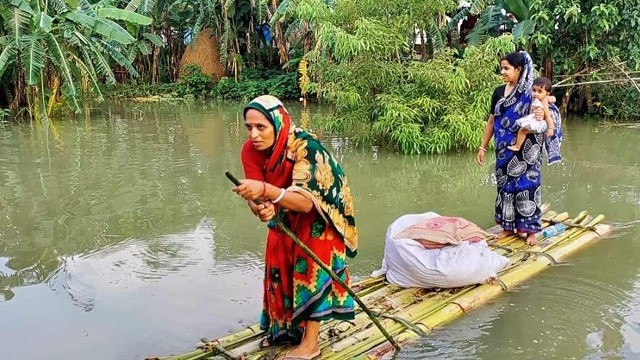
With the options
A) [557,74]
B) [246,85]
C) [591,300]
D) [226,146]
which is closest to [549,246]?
[591,300]

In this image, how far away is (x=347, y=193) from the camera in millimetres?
2809

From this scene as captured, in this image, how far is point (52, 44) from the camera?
11031 millimetres

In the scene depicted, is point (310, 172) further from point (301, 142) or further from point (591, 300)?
point (591, 300)

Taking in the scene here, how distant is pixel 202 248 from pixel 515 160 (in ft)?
8.35

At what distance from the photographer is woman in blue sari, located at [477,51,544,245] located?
14.1 feet

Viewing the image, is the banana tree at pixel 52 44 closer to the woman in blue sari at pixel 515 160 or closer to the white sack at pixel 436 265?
the woman in blue sari at pixel 515 160

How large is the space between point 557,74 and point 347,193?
10310 mm

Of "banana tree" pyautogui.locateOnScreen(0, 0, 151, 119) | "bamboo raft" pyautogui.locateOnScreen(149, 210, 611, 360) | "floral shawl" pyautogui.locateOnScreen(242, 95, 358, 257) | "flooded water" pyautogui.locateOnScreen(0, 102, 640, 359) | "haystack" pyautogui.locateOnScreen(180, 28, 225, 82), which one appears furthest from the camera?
"haystack" pyautogui.locateOnScreen(180, 28, 225, 82)

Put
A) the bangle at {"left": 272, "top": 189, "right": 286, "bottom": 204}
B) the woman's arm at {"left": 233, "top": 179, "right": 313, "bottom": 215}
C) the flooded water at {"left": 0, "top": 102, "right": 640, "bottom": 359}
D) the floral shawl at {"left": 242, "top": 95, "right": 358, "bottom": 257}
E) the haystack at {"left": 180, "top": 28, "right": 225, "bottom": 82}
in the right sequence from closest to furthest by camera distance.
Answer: the woman's arm at {"left": 233, "top": 179, "right": 313, "bottom": 215}, the bangle at {"left": 272, "top": 189, "right": 286, "bottom": 204}, the floral shawl at {"left": 242, "top": 95, "right": 358, "bottom": 257}, the flooded water at {"left": 0, "top": 102, "right": 640, "bottom": 359}, the haystack at {"left": 180, "top": 28, "right": 225, "bottom": 82}

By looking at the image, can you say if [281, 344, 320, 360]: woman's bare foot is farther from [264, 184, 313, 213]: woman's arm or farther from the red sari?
[264, 184, 313, 213]: woman's arm

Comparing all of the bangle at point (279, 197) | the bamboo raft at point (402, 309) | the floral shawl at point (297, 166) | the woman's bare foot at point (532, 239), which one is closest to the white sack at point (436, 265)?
the bamboo raft at point (402, 309)

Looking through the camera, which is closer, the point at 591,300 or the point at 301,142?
the point at 301,142

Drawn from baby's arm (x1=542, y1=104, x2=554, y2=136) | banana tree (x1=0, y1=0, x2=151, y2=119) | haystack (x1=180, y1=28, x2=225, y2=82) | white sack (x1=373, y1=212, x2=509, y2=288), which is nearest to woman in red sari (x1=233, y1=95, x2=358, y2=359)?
white sack (x1=373, y1=212, x2=509, y2=288)

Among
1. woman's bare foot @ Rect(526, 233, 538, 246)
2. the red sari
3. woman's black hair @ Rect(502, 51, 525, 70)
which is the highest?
woman's black hair @ Rect(502, 51, 525, 70)
